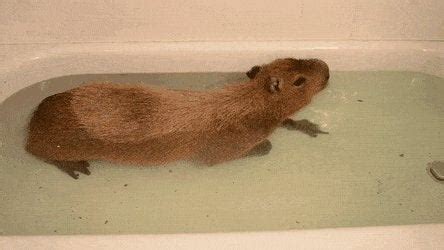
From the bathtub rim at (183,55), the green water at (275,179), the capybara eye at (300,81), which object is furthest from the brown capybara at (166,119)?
the bathtub rim at (183,55)

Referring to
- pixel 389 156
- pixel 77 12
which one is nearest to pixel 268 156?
pixel 389 156

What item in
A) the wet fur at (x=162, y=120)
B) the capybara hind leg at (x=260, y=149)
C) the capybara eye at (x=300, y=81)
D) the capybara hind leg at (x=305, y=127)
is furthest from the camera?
the capybara hind leg at (x=305, y=127)

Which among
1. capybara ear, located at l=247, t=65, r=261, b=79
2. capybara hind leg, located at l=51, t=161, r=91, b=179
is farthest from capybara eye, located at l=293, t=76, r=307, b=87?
capybara hind leg, located at l=51, t=161, r=91, b=179

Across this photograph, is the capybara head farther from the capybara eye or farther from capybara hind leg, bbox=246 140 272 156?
capybara hind leg, bbox=246 140 272 156

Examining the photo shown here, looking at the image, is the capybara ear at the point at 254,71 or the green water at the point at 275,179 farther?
the capybara ear at the point at 254,71

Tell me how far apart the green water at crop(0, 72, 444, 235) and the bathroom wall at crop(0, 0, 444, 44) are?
200 mm

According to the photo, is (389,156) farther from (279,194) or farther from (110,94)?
(110,94)

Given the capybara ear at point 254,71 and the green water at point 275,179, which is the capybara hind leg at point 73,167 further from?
the capybara ear at point 254,71

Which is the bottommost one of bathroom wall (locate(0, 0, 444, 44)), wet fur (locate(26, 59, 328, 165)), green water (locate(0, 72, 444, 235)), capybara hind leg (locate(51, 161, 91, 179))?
green water (locate(0, 72, 444, 235))

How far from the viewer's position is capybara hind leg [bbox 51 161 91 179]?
6.15 ft

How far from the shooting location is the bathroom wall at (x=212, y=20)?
2014mm

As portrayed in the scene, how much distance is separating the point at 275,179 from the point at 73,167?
83 cm

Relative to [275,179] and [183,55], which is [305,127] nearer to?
[275,179]

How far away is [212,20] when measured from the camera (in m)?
2.07
